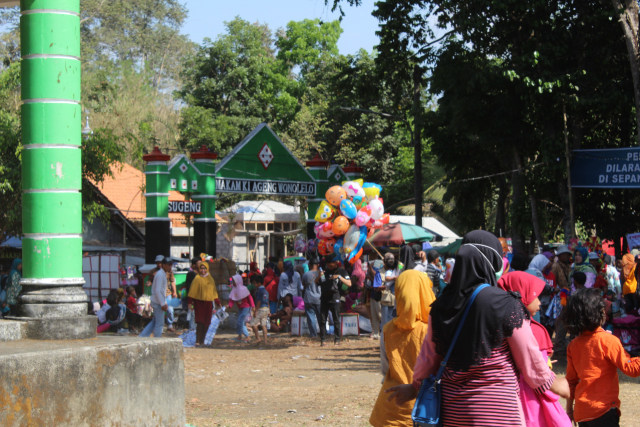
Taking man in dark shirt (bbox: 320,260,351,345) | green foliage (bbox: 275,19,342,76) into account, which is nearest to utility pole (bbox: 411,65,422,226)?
man in dark shirt (bbox: 320,260,351,345)

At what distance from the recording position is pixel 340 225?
1688 cm

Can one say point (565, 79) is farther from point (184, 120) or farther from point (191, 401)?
point (184, 120)

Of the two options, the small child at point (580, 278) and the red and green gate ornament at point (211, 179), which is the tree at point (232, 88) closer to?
the red and green gate ornament at point (211, 179)

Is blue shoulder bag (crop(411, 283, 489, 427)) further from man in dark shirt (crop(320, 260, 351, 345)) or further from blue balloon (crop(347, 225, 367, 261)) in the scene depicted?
blue balloon (crop(347, 225, 367, 261))

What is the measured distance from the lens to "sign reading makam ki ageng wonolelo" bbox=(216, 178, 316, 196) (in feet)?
77.9

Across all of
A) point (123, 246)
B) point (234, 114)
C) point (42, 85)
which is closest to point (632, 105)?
point (42, 85)

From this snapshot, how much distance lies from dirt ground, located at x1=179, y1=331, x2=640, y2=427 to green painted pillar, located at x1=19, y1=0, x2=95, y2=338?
2.80 meters

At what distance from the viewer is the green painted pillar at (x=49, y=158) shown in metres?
6.72

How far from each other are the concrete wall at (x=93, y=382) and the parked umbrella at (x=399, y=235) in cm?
1667

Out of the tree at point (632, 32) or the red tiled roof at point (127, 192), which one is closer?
the tree at point (632, 32)

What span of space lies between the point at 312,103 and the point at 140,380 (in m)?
44.8

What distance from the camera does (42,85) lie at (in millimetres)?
6758

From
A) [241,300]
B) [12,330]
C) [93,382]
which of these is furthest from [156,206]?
Result: [93,382]

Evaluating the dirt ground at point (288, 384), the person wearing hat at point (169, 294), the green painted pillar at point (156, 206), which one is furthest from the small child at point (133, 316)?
the dirt ground at point (288, 384)
